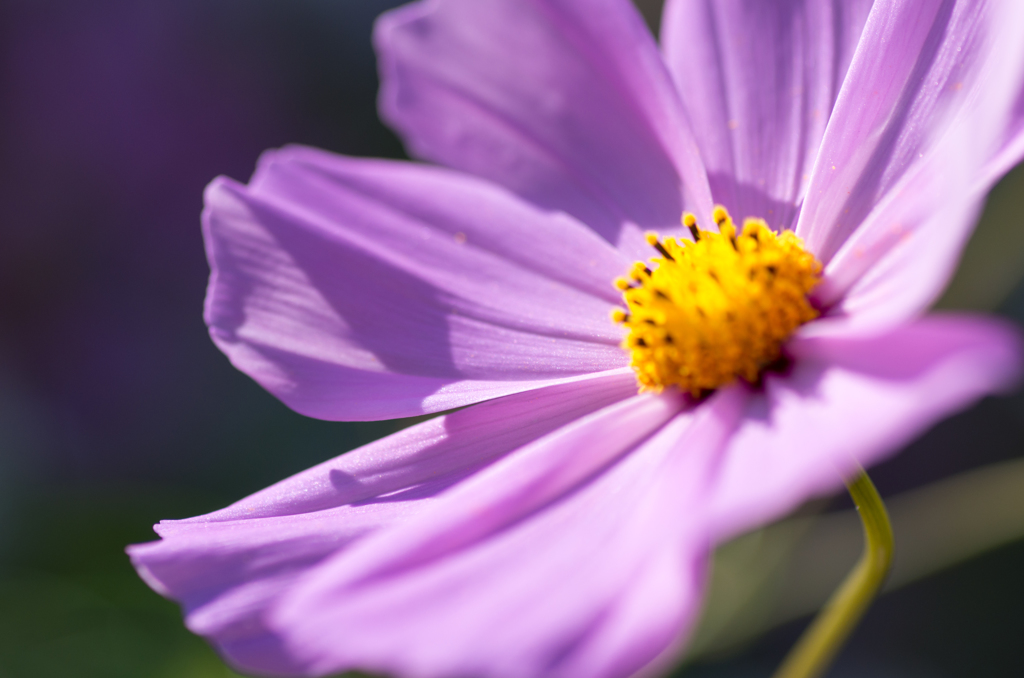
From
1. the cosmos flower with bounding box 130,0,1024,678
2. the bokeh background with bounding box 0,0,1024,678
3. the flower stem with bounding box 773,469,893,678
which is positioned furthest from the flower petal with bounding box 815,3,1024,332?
the bokeh background with bounding box 0,0,1024,678

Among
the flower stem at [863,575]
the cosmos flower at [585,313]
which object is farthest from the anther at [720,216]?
the flower stem at [863,575]

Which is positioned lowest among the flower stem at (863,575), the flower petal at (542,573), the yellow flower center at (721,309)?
the flower stem at (863,575)

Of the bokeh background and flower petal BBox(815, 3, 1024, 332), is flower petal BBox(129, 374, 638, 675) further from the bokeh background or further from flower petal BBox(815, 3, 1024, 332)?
the bokeh background

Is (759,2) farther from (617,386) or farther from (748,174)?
(617,386)

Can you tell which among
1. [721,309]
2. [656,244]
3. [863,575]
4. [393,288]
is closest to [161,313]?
[393,288]

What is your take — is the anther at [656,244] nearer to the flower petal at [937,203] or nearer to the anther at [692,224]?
the anther at [692,224]
